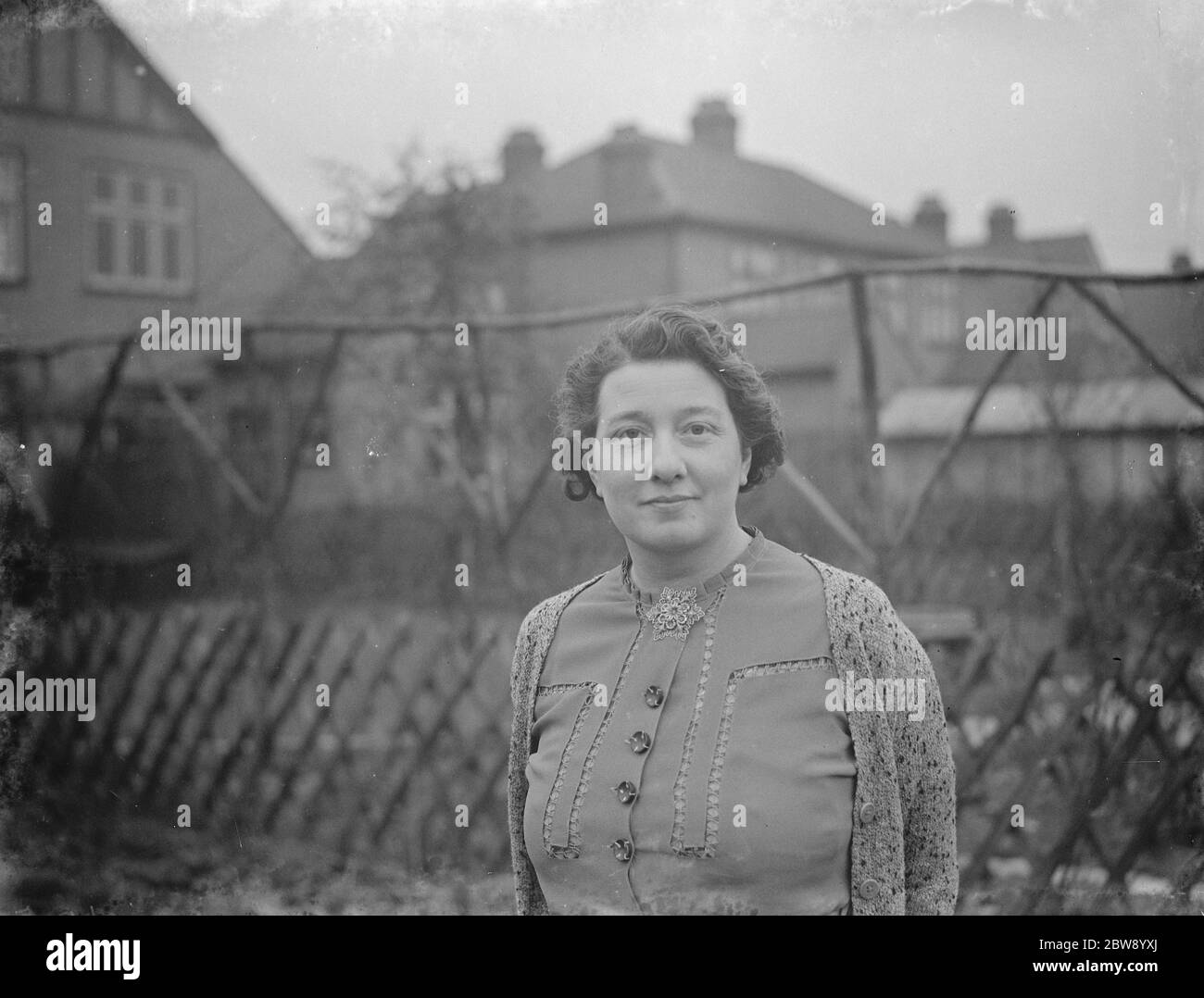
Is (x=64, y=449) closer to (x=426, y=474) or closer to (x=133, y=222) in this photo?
(x=133, y=222)

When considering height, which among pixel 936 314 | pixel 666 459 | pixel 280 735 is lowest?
pixel 280 735

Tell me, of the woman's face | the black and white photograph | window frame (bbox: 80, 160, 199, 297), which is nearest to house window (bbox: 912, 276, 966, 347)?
the black and white photograph

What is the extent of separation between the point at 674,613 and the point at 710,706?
198 mm

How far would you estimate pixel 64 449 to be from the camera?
3316 mm

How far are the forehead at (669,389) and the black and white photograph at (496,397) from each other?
549 mm

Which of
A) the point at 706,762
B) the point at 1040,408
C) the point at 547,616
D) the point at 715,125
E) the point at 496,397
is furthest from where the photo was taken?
the point at 496,397

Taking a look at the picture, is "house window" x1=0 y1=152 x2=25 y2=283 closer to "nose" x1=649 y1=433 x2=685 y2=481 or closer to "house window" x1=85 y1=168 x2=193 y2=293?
"house window" x1=85 y1=168 x2=193 y2=293

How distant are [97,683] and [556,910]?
60.2 inches

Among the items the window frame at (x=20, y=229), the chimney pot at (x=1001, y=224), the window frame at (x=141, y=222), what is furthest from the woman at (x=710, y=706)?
the window frame at (x=20, y=229)

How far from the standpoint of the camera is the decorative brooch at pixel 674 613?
2340 mm

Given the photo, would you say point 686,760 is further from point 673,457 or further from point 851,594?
point 673,457

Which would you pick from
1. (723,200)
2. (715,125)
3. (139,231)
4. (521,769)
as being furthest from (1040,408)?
(139,231)

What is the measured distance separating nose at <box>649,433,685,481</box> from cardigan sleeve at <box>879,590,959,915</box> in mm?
468

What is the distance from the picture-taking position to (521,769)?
2.55 m
